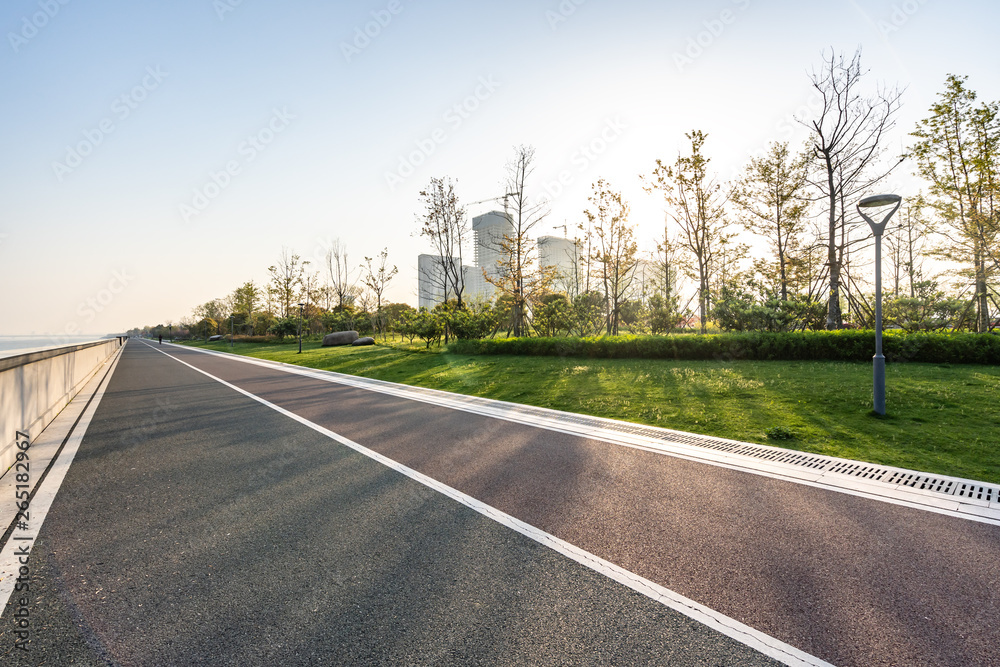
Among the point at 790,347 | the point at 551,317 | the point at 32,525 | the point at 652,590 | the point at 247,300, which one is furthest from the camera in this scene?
the point at 247,300

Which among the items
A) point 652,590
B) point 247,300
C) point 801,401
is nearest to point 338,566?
point 652,590

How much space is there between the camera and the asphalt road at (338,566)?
2.18 m

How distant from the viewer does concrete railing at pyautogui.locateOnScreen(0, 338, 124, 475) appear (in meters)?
5.34

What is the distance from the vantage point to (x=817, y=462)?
5.10 metres

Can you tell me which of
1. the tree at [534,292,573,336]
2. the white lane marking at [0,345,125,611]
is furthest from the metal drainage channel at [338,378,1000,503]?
the tree at [534,292,573,336]

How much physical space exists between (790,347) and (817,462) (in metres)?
8.46

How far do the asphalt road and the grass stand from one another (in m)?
2.73

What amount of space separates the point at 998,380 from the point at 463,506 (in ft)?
33.5

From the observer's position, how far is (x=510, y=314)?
25.8 m

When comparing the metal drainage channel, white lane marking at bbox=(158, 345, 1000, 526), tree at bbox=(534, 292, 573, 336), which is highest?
tree at bbox=(534, 292, 573, 336)

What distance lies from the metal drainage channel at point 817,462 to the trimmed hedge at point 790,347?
782 cm

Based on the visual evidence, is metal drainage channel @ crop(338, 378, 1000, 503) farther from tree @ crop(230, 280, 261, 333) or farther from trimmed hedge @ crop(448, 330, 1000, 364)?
tree @ crop(230, 280, 261, 333)

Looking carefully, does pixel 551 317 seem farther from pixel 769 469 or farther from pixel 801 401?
pixel 769 469

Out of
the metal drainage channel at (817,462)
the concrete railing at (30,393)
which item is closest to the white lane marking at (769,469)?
the metal drainage channel at (817,462)
